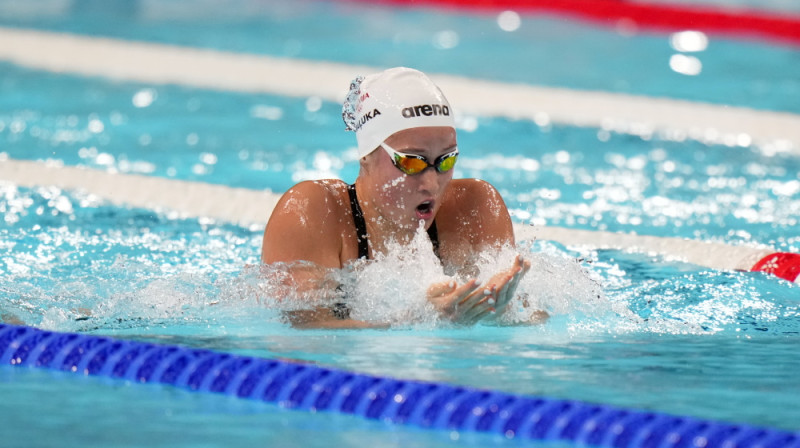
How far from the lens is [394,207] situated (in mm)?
3332

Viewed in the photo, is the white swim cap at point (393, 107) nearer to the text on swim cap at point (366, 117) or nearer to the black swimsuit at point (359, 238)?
the text on swim cap at point (366, 117)

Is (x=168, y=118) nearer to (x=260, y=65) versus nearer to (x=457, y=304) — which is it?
(x=260, y=65)

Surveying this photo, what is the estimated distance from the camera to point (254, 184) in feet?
19.1

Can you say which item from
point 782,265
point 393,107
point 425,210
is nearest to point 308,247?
point 425,210

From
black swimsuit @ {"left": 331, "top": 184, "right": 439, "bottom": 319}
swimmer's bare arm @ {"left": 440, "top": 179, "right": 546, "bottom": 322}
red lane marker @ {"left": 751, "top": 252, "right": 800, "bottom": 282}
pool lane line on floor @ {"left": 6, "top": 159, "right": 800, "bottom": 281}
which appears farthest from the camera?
pool lane line on floor @ {"left": 6, "top": 159, "right": 800, "bottom": 281}

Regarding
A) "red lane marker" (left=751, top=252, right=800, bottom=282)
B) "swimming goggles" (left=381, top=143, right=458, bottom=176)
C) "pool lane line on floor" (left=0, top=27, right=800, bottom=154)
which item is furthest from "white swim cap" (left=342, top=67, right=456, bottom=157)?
"pool lane line on floor" (left=0, top=27, right=800, bottom=154)

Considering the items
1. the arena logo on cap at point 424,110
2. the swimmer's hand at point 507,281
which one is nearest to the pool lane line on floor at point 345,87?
the arena logo on cap at point 424,110

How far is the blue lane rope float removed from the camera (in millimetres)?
2412

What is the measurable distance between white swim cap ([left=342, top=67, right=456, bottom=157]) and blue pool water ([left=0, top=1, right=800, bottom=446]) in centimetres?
53

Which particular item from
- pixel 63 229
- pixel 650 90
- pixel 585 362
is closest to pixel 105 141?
pixel 63 229

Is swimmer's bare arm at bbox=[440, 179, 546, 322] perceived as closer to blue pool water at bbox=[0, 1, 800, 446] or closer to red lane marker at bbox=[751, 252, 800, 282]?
blue pool water at bbox=[0, 1, 800, 446]

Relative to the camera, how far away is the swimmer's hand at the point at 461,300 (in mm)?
2971

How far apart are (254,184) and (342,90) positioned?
7.29ft

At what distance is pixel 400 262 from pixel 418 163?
33cm
